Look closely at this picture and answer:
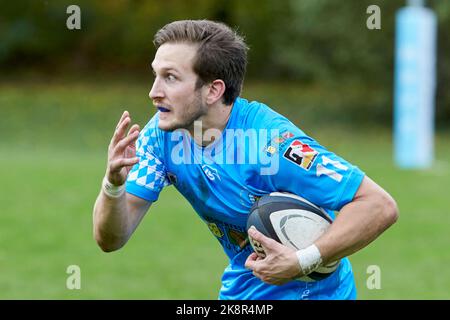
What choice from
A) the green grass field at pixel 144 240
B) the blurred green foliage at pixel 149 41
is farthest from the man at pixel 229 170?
the blurred green foliage at pixel 149 41

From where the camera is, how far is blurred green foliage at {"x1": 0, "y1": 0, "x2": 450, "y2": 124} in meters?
34.1

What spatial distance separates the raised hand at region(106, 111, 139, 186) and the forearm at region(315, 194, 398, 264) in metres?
1.07

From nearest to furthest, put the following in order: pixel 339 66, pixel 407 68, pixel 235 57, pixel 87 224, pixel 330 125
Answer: pixel 235 57 < pixel 87 224 < pixel 407 68 < pixel 330 125 < pixel 339 66

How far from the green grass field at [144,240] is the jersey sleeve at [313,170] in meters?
4.67

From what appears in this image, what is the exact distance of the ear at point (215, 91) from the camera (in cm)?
499

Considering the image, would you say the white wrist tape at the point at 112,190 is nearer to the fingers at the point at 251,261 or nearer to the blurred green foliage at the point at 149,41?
the fingers at the point at 251,261

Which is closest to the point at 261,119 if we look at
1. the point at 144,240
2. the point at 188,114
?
the point at 188,114

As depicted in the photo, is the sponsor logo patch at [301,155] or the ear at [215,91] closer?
the sponsor logo patch at [301,155]

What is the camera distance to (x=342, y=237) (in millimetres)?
4699

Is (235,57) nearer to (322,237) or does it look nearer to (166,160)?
(166,160)

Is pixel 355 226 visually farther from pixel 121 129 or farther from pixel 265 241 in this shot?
pixel 121 129

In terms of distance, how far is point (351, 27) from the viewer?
102 ft

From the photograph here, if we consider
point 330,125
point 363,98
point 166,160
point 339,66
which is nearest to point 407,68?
point 330,125

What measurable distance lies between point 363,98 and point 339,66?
2709 millimetres
